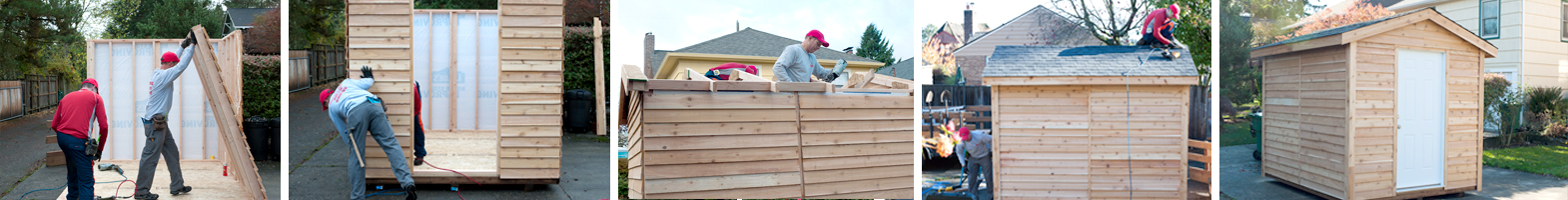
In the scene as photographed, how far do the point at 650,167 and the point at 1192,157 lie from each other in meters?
4.05

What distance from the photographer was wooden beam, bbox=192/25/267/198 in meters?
3.58

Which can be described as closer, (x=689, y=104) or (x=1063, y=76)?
(x=689, y=104)

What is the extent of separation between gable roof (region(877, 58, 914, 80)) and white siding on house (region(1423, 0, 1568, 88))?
4.95 m

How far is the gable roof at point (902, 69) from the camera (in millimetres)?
Result: 3342

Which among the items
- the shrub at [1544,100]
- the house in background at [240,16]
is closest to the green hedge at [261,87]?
the house in background at [240,16]

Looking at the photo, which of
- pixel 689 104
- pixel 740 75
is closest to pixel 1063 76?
pixel 740 75

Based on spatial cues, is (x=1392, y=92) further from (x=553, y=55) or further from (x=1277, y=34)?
(x=553, y=55)

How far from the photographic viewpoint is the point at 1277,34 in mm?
6309

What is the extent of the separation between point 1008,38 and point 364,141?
4247 millimetres

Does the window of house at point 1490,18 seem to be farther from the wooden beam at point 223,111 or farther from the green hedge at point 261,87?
the green hedge at point 261,87

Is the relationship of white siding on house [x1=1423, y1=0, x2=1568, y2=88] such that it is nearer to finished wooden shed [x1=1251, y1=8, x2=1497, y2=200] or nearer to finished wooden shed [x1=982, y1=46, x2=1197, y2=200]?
finished wooden shed [x1=1251, y1=8, x2=1497, y2=200]

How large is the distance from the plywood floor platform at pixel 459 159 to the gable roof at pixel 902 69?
2.46m

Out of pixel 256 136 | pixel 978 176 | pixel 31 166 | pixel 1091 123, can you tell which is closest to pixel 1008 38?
pixel 1091 123

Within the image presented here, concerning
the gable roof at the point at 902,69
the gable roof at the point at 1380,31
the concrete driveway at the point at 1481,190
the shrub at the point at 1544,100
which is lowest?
the concrete driveway at the point at 1481,190
